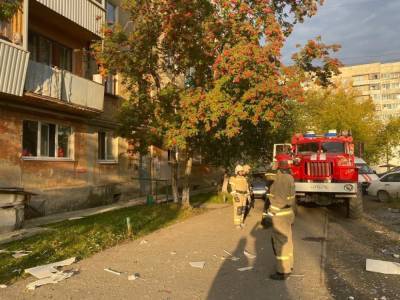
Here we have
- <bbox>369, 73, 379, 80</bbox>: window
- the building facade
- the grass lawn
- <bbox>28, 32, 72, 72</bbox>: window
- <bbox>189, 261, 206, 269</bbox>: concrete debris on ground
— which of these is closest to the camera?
<bbox>189, 261, 206, 269</bbox>: concrete debris on ground

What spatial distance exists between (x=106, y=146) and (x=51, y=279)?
13.3 metres

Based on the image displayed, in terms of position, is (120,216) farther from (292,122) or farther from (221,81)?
(292,122)

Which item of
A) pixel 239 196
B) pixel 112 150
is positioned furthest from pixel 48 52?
pixel 239 196

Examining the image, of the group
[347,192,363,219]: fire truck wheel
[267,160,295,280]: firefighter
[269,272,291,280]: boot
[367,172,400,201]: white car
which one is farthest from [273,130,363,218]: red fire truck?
[269,272,291,280]: boot

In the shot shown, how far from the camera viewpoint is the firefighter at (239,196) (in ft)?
39.6

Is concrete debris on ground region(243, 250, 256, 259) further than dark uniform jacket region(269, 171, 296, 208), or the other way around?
concrete debris on ground region(243, 250, 256, 259)

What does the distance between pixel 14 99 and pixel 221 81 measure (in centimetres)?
624

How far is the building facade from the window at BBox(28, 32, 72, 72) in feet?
290

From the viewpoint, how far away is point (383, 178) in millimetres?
19609

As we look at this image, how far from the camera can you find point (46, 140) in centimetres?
1535

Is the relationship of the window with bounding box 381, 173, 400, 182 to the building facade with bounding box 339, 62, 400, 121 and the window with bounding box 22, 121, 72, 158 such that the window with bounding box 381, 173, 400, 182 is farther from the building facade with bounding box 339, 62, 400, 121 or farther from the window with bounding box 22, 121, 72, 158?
the building facade with bounding box 339, 62, 400, 121

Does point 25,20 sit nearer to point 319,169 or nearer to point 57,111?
point 57,111

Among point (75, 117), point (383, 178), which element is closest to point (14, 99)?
point (75, 117)

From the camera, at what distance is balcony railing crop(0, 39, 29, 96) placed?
1177 cm
